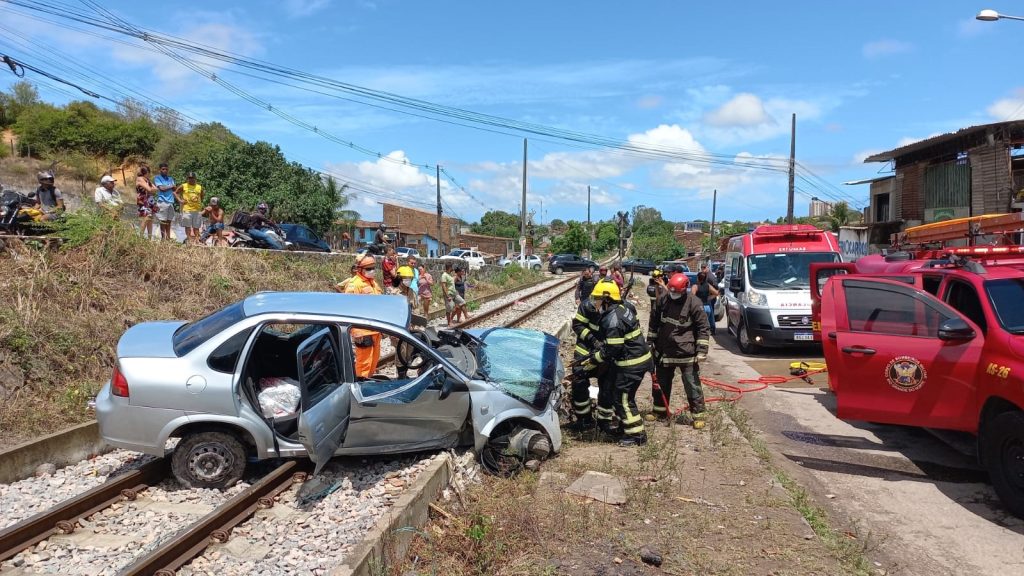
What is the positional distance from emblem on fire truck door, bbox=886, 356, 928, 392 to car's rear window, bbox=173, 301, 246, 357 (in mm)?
5573

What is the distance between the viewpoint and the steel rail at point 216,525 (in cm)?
381

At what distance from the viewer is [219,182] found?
33938 millimetres

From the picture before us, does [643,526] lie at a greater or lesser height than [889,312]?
lesser

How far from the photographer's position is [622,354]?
6590mm

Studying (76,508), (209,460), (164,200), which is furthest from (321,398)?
(164,200)

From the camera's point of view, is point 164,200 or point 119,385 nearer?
point 119,385

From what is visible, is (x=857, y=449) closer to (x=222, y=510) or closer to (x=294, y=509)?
(x=294, y=509)

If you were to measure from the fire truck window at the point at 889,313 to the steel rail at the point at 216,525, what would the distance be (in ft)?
17.4

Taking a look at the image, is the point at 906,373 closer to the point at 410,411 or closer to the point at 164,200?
the point at 410,411

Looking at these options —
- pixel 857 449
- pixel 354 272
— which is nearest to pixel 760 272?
→ pixel 857 449

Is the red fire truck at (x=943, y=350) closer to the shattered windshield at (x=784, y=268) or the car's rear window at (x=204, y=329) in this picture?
the car's rear window at (x=204, y=329)

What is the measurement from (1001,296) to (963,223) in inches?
137

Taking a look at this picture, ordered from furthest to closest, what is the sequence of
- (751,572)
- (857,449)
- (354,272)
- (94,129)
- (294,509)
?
1. (94,129)
2. (354,272)
3. (857,449)
4. (294,509)
5. (751,572)

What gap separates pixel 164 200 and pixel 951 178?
2527 centimetres
